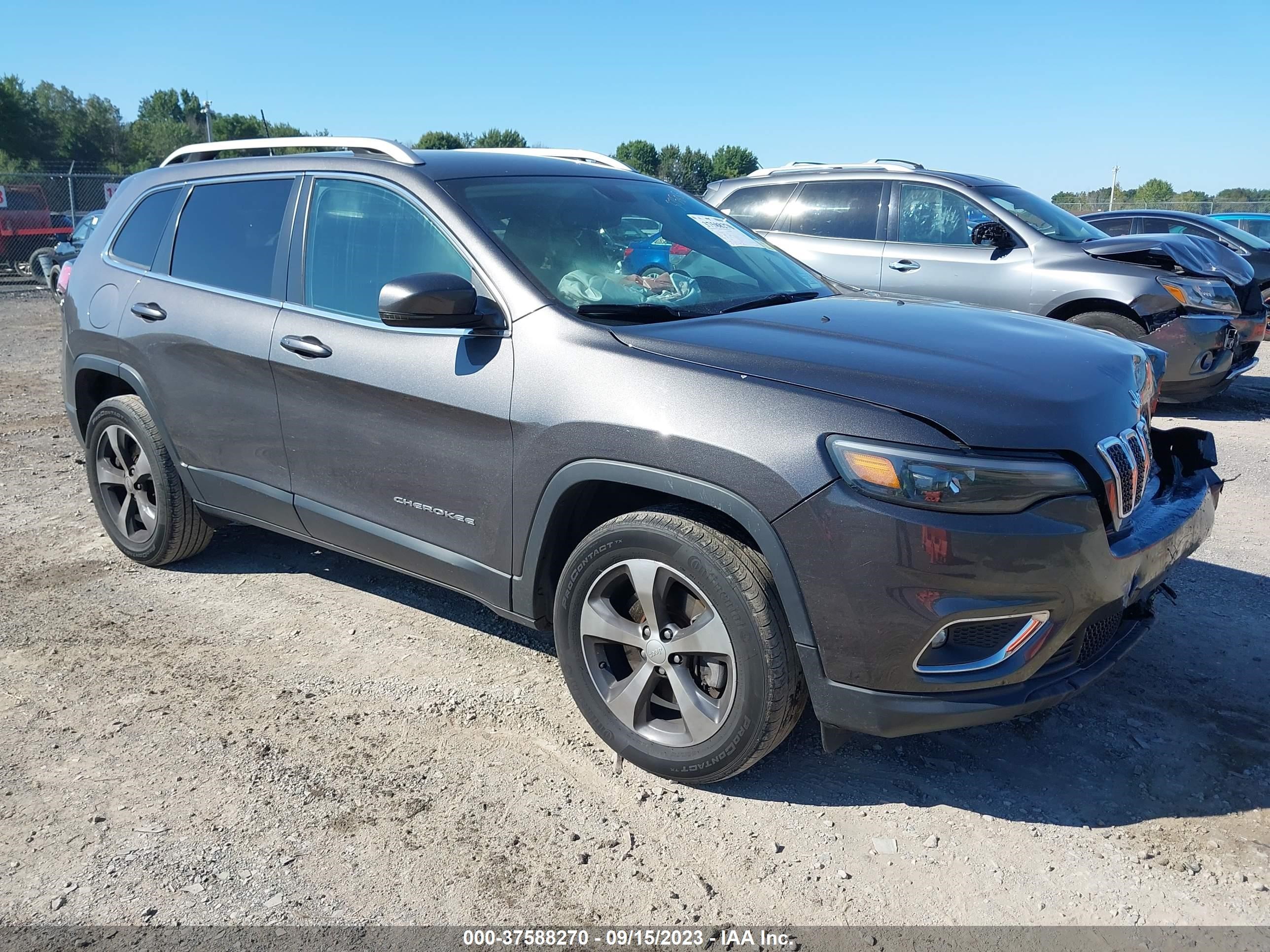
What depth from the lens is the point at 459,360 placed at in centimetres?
327

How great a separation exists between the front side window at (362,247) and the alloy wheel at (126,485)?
1483 millimetres

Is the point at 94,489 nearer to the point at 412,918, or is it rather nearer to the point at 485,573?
the point at 485,573

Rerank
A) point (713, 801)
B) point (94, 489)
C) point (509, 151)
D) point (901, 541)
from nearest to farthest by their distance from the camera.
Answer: point (901, 541) < point (713, 801) < point (509, 151) < point (94, 489)

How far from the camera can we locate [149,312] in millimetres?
4387

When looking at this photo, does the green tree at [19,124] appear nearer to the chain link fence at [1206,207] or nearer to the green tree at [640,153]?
the green tree at [640,153]

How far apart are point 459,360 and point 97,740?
1.72 metres

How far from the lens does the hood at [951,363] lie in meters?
2.56

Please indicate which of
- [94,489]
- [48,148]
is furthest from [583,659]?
[48,148]

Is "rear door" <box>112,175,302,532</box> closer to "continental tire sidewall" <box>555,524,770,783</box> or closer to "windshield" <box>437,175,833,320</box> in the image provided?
"windshield" <box>437,175,833,320</box>

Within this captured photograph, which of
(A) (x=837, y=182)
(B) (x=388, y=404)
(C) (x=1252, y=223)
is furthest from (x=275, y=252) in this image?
(C) (x=1252, y=223)

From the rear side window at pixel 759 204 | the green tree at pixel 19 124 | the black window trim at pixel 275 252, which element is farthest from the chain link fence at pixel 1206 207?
the green tree at pixel 19 124

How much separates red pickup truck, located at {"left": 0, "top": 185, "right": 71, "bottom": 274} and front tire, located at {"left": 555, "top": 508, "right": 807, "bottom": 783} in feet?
81.8

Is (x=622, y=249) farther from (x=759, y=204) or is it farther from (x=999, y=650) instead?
(x=759, y=204)

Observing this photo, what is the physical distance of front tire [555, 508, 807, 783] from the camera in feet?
8.89
